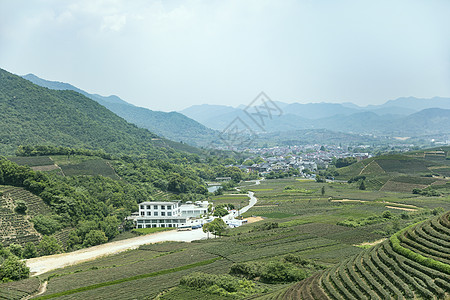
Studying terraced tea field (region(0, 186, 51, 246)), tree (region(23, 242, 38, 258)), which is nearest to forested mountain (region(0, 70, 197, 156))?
terraced tea field (region(0, 186, 51, 246))

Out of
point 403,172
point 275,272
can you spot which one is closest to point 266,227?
point 275,272

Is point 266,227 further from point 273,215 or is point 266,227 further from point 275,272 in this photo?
point 275,272

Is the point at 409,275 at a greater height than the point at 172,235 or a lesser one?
greater

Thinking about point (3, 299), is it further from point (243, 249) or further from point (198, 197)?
point (198, 197)

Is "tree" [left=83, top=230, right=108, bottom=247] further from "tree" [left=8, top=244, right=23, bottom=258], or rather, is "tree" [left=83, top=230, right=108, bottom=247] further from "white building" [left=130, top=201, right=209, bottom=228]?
"white building" [left=130, top=201, right=209, bottom=228]

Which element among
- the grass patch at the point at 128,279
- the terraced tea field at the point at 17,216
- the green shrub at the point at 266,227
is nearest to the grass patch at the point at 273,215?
the green shrub at the point at 266,227

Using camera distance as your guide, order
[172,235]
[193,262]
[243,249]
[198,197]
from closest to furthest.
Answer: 1. [193,262]
2. [243,249]
3. [172,235]
4. [198,197]

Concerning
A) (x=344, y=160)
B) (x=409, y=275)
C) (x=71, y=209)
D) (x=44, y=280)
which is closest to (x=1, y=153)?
(x=71, y=209)
